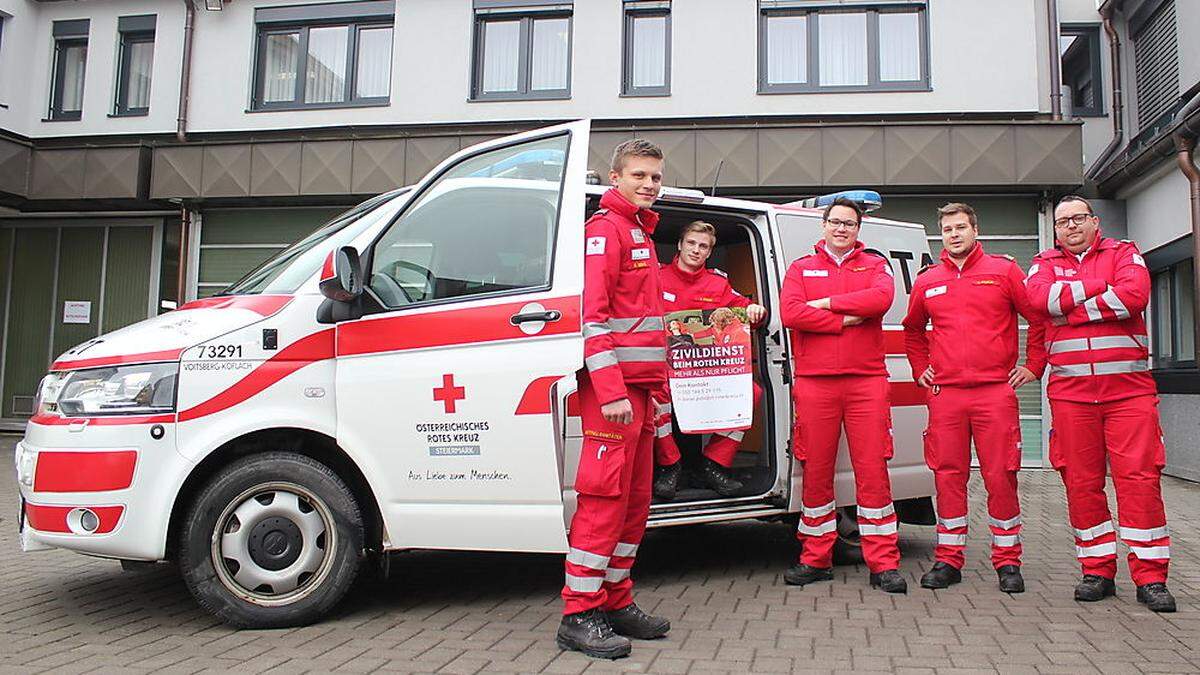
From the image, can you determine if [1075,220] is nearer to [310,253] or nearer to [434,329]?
[434,329]

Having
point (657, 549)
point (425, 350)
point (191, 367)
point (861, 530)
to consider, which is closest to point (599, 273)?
point (425, 350)

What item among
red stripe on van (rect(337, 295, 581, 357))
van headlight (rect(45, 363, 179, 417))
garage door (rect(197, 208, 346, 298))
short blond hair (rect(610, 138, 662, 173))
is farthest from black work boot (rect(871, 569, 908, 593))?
garage door (rect(197, 208, 346, 298))

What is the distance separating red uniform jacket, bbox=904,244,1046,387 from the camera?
16.6ft

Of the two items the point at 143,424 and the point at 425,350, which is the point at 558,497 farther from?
the point at 143,424

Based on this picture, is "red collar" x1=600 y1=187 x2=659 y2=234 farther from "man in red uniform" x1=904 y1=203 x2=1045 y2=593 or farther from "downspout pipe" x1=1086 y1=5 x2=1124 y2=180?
"downspout pipe" x1=1086 y1=5 x2=1124 y2=180

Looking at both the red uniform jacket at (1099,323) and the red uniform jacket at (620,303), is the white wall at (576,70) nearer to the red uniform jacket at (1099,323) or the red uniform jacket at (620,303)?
the red uniform jacket at (1099,323)

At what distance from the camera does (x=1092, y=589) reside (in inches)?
190

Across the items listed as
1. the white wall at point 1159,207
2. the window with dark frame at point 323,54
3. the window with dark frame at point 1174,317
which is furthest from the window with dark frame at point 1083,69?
the window with dark frame at point 323,54

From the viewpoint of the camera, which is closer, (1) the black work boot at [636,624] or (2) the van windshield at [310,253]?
(1) the black work boot at [636,624]

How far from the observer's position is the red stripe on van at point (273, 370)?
13.6 feet

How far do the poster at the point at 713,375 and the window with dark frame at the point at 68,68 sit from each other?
1383 centimetres

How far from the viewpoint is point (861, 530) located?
520 cm

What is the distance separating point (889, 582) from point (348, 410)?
3.00 meters

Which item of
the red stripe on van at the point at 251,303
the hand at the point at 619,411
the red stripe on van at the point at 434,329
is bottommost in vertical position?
the hand at the point at 619,411
